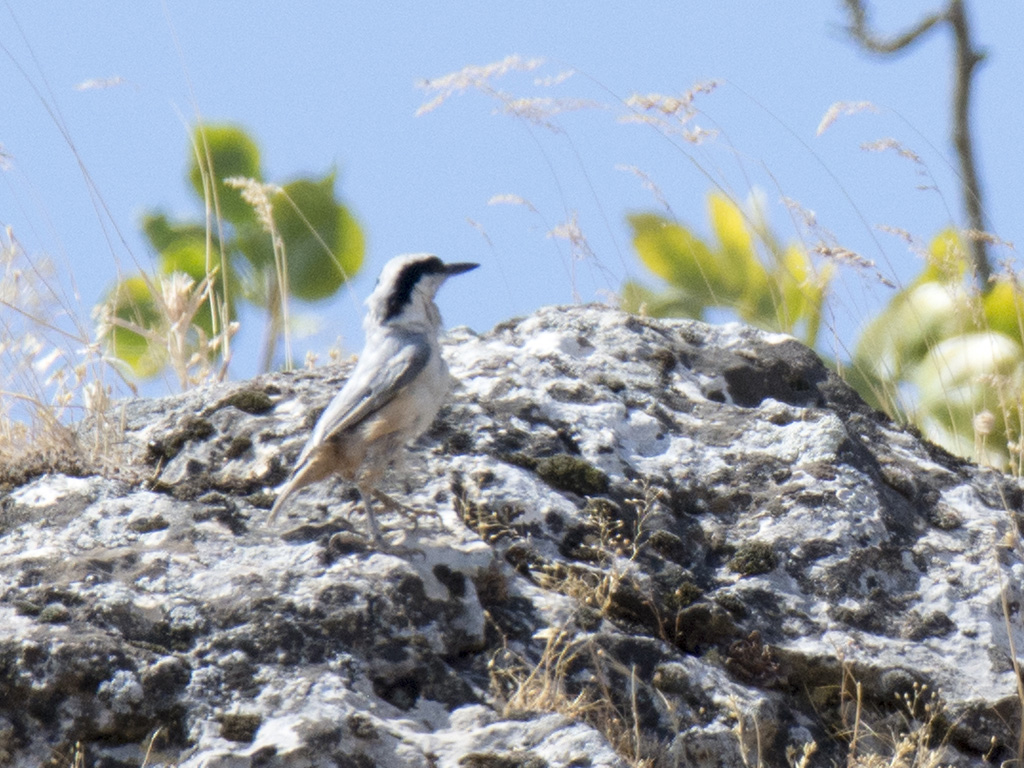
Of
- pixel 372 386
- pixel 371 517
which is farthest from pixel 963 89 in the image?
pixel 371 517

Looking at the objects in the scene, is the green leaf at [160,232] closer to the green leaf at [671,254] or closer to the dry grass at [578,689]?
the green leaf at [671,254]

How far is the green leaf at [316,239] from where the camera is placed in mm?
13641

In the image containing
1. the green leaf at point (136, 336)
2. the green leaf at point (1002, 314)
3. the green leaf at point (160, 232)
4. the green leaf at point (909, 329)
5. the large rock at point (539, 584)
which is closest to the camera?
the large rock at point (539, 584)

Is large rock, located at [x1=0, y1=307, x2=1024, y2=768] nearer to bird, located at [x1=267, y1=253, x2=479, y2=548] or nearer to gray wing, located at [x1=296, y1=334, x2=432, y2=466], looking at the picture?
bird, located at [x1=267, y1=253, x2=479, y2=548]

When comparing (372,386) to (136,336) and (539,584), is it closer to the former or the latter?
(539,584)

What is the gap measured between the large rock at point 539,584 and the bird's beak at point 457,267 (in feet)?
1.17

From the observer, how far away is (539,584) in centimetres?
364

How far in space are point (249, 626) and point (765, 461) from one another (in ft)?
6.04

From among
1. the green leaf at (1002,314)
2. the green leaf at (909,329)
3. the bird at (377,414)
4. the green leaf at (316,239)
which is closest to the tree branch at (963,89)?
the green leaf at (909,329)

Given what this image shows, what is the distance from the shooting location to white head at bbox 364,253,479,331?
4.15 meters

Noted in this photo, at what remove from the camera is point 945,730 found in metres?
3.52

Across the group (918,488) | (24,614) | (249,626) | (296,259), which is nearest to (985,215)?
(918,488)

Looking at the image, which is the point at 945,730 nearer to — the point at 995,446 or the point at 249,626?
the point at 249,626

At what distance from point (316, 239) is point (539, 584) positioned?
1084 cm
